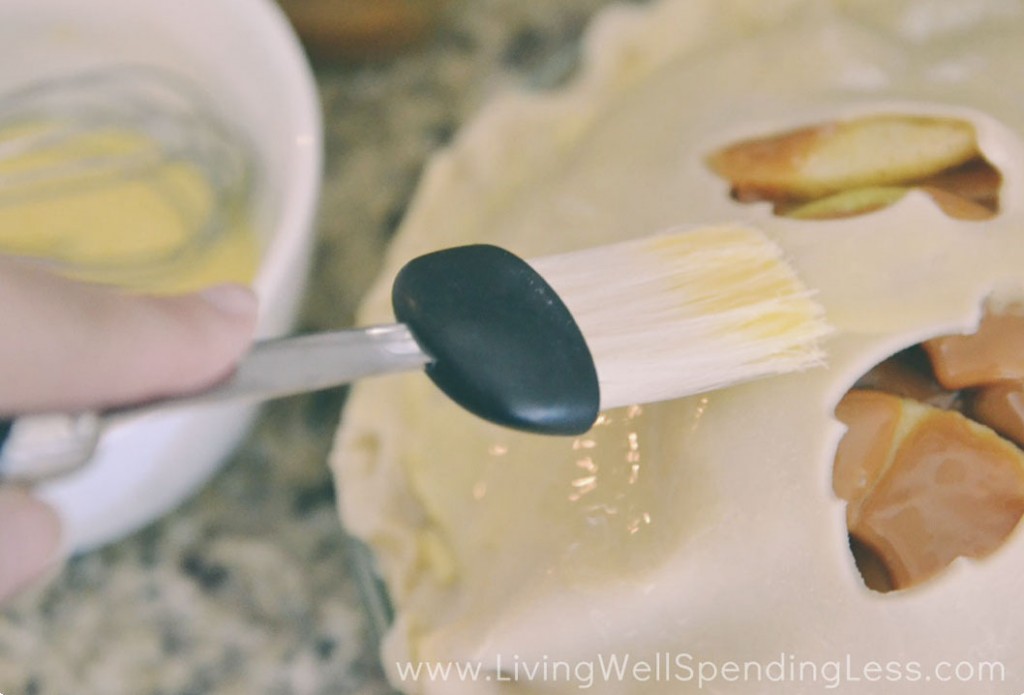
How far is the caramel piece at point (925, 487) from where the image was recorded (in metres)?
0.40

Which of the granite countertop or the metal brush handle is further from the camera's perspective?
the granite countertop

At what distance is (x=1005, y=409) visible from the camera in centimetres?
41

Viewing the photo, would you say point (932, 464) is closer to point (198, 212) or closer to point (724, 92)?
point (724, 92)

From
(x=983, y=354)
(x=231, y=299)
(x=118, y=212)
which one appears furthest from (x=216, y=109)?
(x=983, y=354)

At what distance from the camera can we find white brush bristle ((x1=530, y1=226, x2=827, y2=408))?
1.36ft

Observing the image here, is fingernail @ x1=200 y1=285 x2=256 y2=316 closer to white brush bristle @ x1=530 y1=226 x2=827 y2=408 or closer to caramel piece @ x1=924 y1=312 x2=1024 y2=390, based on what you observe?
white brush bristle @ x1=530 y1=226 x2=827 y2=408

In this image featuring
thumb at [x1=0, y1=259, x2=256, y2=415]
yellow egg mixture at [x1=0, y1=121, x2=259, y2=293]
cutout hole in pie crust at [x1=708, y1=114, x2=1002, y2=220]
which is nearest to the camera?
thumb at [x1=0, y1=259, x2=256, y2=415]

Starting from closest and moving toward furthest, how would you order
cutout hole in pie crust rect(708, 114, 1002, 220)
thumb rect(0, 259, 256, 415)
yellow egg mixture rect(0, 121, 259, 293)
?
thumb rect(0, 259, 256, 415), cutout hole in pie crust rect(708, 114, 1002, 220), yellow egg mixture rect(0, 121, 259, 293)

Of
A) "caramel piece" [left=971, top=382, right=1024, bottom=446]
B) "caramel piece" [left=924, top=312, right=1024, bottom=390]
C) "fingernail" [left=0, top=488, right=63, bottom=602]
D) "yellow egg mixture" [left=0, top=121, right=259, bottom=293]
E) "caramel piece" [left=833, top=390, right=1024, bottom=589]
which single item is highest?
"caramel piece" [left=924, top=312, right=1024, bottom=390]

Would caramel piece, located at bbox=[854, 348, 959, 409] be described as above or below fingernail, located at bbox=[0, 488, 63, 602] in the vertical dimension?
above

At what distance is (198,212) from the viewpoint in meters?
0.62

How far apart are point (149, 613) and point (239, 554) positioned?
0.22 feet

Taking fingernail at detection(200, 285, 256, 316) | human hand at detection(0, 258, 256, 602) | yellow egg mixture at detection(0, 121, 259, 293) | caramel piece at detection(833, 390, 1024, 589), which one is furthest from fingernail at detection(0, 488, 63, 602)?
caramel piece at detection(833, 390, 1024, 589)

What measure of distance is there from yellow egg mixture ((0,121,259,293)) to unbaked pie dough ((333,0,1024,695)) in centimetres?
11
